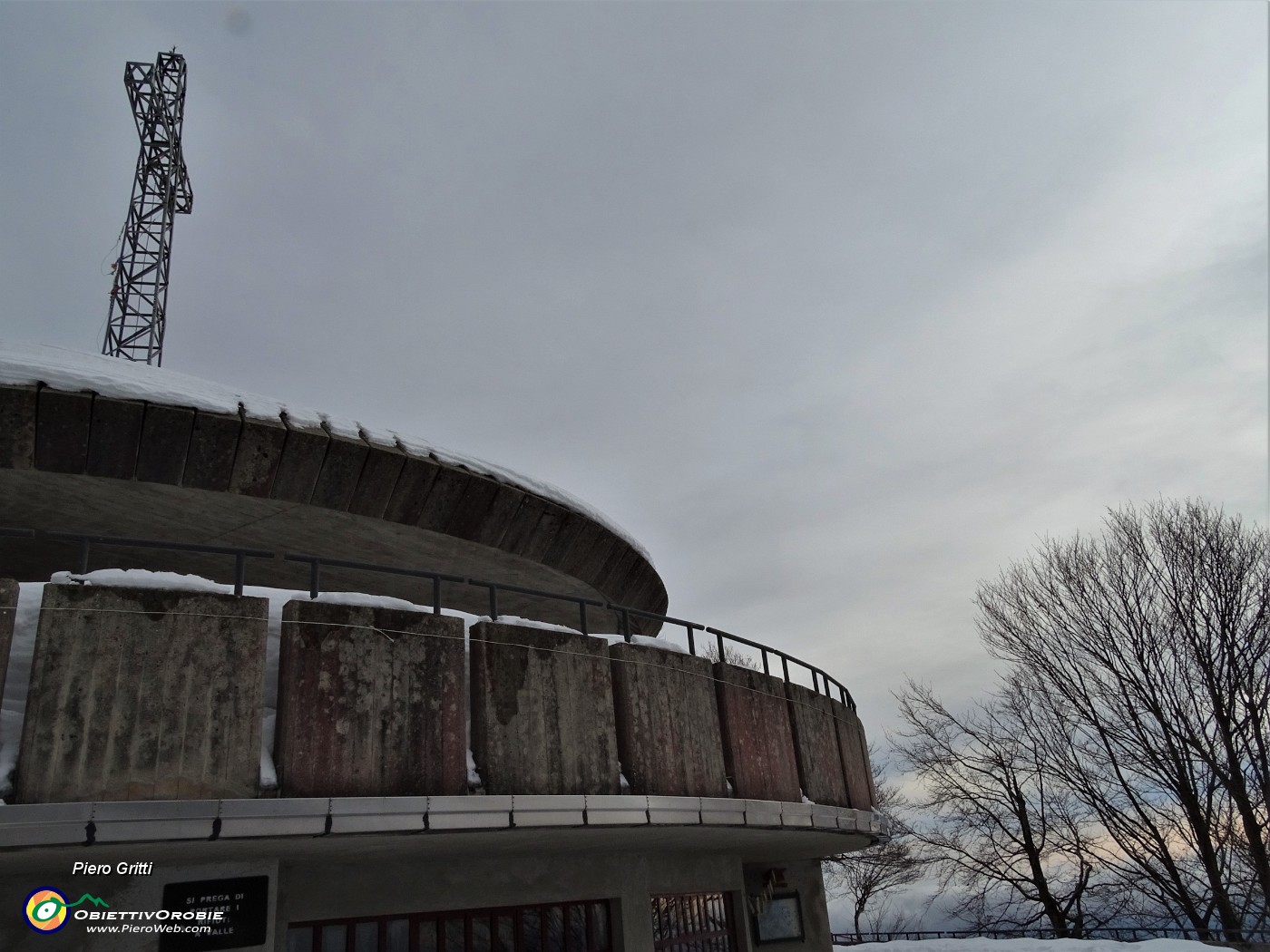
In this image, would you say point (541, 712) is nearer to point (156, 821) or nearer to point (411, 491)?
point (156, 821)

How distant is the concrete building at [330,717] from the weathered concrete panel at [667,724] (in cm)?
2

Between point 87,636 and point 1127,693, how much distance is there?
22.1 meters

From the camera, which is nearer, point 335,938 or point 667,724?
point 335,938

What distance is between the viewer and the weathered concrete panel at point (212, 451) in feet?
22.8

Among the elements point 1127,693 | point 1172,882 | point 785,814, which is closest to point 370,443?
point 785,814

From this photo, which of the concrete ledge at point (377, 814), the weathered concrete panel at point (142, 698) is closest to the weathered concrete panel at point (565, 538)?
the concrete ledge at point (377, 814)

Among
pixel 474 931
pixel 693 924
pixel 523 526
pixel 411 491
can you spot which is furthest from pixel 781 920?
pixel 411 491

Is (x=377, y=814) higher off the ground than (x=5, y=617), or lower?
lower

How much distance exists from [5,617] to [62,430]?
203 cm

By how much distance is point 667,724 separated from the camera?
723 cm

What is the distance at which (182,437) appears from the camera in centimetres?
688

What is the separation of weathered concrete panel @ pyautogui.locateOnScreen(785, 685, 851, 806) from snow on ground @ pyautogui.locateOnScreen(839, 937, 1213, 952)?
7.09 metres

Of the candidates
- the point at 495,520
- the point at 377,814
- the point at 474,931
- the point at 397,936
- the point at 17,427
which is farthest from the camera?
the point at 495,520

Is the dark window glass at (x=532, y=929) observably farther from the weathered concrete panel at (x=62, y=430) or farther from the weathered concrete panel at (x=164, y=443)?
the weathered concrete panel at (x=62, y=430)
